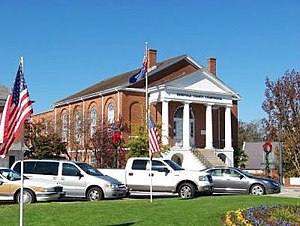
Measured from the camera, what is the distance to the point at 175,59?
1973 inches

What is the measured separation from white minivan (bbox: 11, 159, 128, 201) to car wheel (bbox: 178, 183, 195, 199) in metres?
2.55

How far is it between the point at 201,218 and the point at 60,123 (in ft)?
125

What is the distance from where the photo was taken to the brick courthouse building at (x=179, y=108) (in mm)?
45719

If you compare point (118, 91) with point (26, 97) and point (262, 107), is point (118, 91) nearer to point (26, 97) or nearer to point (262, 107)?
point (262, 107)

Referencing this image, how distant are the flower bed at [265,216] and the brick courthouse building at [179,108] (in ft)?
97.9

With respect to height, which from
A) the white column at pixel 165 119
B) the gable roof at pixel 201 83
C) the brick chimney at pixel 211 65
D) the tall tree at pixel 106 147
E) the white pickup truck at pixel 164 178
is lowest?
the white pickup truck at pixel 164 178

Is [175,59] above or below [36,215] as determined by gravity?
above

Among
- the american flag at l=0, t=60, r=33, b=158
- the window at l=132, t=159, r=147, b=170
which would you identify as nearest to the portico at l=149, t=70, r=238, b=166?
the window at l=132, t=159, r=147, b=170

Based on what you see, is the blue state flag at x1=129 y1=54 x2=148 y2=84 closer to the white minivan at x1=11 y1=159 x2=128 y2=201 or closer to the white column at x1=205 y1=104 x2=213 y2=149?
the white column at x1=205 y1=104 x2=213 y2=149

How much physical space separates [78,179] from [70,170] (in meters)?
0.62

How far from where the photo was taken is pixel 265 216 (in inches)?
519

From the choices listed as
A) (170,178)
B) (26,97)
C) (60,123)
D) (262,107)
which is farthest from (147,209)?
(60,123)

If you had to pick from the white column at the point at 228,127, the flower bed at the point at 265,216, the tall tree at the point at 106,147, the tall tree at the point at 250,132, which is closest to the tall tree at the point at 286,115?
the white column at the point at 228,127

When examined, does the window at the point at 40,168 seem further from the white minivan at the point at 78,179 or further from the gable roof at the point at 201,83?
the gable roof at the point at 201,83
